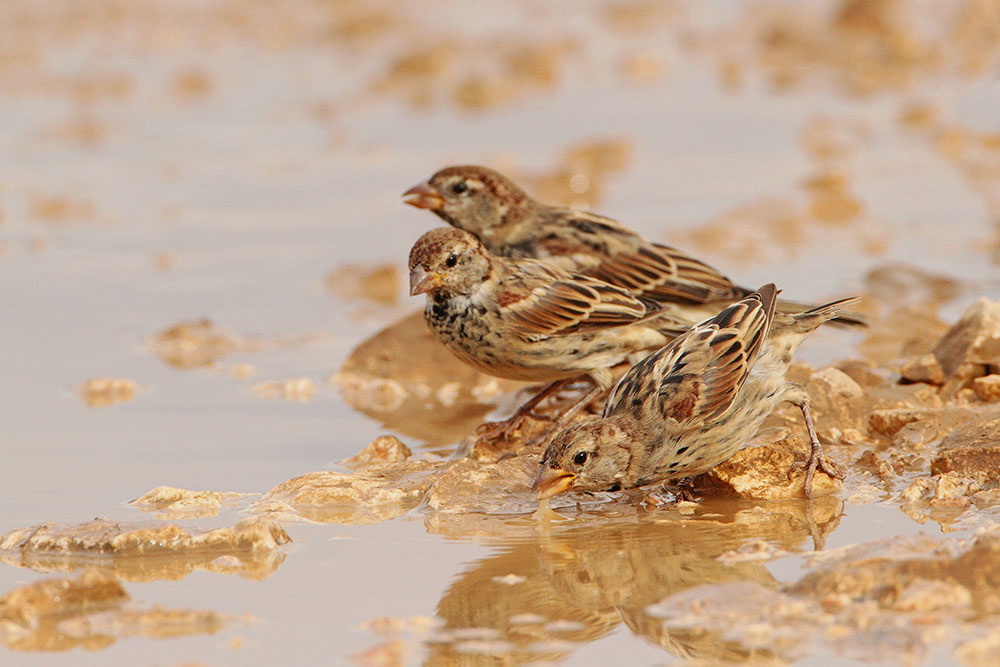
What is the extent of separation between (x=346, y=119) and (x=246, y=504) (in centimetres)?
820

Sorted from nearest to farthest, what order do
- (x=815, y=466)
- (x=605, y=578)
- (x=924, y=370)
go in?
(x=605, y=578) → (x=815, y=466) → (x=924, y=370)

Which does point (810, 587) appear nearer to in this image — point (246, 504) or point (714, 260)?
point (246, 504)

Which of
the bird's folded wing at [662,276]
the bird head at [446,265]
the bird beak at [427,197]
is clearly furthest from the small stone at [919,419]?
the bird beak at [427,197]

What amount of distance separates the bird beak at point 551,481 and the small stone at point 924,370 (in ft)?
7.31

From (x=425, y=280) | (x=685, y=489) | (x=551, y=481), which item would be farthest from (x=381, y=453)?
(x=685, y=489)

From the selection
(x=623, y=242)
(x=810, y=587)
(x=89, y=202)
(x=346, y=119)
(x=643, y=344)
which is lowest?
(x=810, y=587)

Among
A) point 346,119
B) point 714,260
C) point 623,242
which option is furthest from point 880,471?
point 346,119

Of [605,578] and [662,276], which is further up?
[662,276]

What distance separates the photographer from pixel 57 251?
10.4 meters

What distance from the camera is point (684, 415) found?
583 centimetres

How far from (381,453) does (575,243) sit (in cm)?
185

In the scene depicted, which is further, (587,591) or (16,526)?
(16,526)

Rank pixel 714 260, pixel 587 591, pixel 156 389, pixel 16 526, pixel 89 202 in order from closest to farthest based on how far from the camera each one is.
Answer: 1. pixel 587 591
2. pixel 16 526
3. pixel 156 389
4. pixel 714 260
5. pixel 89 202

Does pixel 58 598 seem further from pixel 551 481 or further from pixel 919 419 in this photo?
pixel 919 419
